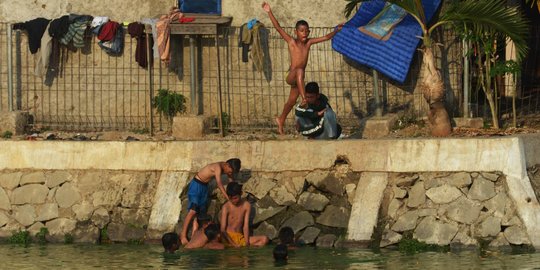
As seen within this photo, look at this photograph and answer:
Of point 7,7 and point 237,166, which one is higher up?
point 7,7

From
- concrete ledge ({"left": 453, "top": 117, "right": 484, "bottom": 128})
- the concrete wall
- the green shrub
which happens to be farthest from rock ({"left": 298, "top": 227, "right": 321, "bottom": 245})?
the concrete wall

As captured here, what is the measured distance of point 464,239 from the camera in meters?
18.3

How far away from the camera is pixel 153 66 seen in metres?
22.9

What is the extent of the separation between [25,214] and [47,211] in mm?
320

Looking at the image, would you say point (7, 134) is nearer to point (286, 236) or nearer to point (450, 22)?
point (286, 236)

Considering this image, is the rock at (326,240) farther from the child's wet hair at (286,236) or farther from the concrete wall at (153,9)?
the concrete wall at (153,9)

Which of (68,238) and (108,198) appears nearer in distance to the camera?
(68,238)

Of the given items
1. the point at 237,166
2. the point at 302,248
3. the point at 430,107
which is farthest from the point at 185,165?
the point at 430,107

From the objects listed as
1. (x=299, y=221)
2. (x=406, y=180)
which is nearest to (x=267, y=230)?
(x=299, y=221)

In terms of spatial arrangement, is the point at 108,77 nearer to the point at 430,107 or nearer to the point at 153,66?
the point at 153,66

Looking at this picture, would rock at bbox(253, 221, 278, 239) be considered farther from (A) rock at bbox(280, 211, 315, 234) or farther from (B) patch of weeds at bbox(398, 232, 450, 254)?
(B) patch of weeds at bbox(398, 232, 450, 254)

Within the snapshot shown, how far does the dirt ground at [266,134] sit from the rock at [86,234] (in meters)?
1.79

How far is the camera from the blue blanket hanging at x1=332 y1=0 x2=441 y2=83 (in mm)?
22234

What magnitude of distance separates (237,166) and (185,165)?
3.73 feet
